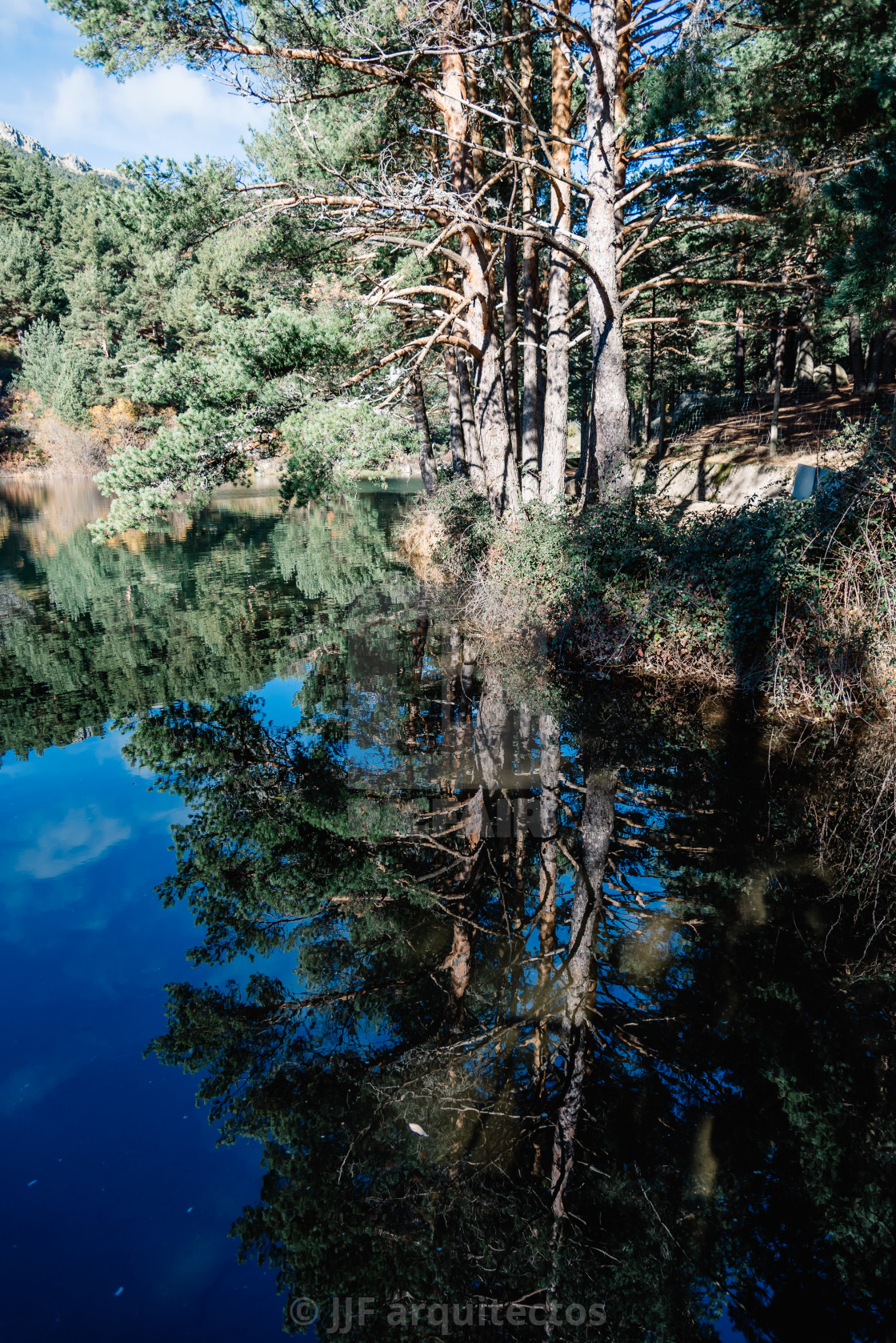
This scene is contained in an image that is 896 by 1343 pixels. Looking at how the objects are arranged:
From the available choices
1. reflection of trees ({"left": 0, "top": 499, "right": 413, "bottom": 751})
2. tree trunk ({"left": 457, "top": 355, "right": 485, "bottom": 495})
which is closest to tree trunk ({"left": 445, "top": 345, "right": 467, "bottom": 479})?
tree trunk ({"left": 457, "top": 355, "right": 485, "bottom": 495})

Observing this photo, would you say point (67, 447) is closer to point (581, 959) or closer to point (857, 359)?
point (857, 359)

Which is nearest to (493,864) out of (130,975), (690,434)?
(130,975)

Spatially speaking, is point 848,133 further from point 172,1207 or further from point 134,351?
point 134,351

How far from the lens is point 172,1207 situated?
10.8ft

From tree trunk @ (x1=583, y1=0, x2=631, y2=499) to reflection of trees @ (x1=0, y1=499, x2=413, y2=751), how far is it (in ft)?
17.8

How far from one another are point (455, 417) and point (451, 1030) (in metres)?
20.6

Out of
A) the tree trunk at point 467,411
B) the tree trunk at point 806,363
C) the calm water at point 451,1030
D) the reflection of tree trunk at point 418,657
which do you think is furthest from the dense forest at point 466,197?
the tree trunk at point 806,363

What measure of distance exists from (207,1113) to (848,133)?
14.0 m

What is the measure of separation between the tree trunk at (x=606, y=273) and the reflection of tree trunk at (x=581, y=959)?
19.2 feet

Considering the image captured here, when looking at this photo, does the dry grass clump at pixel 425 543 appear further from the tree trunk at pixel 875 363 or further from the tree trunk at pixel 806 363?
the tree trunk at pixel 806 363

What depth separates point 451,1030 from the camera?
4191 millimetres

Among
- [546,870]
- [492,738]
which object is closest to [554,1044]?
[546,870]

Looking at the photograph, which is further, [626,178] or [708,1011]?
[626,178]

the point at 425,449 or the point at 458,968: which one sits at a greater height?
the point at 425,449
